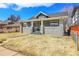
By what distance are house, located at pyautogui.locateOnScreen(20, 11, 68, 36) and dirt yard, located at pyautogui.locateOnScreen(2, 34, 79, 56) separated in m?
0.08

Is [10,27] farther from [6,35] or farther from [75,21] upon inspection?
[75,21]

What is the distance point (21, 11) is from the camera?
2.81m

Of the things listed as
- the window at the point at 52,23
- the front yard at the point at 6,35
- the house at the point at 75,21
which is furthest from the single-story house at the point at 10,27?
the house at the point at 75,21

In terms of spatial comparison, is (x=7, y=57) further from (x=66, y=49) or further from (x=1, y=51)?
(x=66, y=49)

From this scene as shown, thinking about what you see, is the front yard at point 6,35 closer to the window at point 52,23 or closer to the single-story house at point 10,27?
the single-story house at point 10,27

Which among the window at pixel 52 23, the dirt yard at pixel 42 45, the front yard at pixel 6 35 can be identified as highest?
the window at pixel 52 23

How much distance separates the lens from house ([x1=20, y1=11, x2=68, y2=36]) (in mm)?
2758

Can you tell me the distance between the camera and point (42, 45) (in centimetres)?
282

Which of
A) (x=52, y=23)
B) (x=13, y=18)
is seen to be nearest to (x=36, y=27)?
(x=52, y=23)

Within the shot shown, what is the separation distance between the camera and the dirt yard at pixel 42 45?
2.73m

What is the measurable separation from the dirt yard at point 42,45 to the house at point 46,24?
3.3 inches

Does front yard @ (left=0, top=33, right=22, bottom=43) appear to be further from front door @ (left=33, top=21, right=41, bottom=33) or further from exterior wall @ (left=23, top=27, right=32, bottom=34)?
front door @ (left=33, top=21, right=41, bottom=33)

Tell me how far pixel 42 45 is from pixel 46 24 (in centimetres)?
34

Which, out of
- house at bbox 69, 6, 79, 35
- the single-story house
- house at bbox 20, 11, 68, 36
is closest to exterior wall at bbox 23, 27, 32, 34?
house at bbox 20, 11, 68, 36
